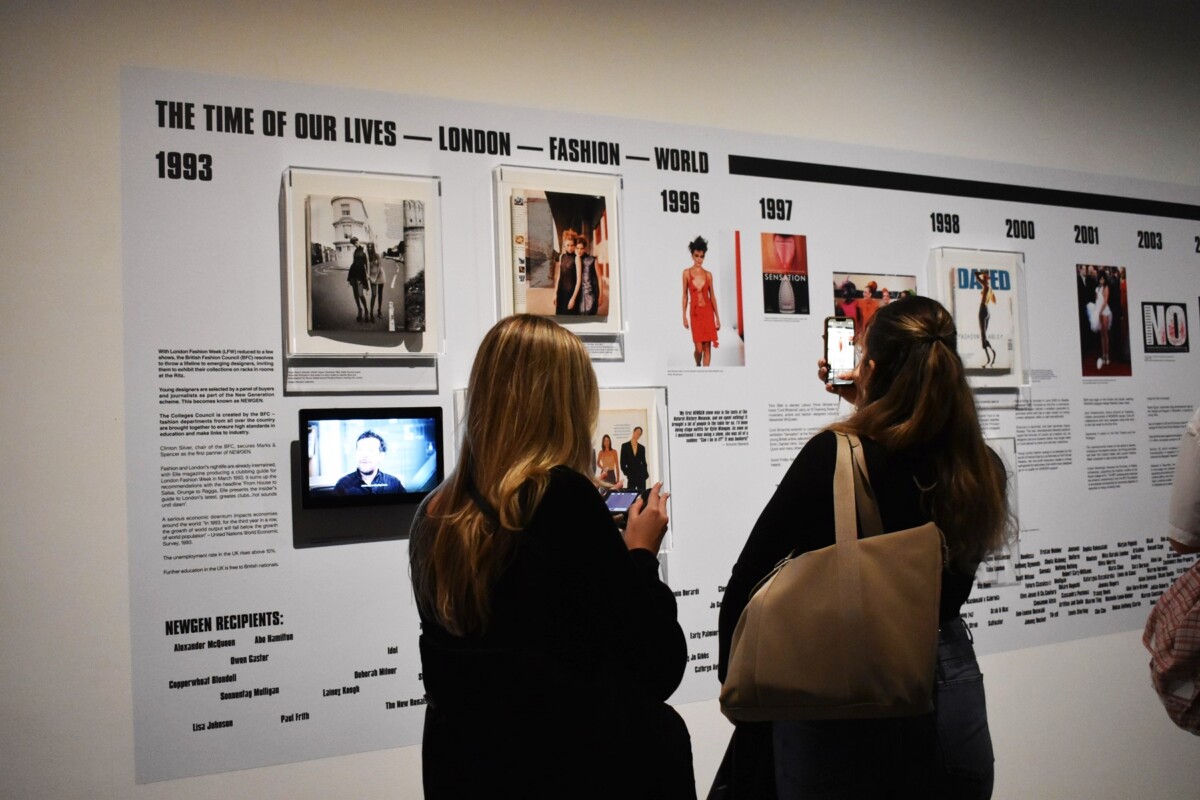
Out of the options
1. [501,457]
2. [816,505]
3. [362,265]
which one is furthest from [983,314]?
[501,457]

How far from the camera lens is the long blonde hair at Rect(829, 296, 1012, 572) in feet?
6.98

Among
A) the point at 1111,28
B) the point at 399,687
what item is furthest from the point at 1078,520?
the point at 399,687

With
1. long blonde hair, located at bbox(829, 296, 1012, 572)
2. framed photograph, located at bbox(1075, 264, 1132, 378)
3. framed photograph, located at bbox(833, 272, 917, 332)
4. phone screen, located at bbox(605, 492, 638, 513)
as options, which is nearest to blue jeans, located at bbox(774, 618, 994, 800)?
long blonde hair, located at bbox(829, 296, 1012, 572)

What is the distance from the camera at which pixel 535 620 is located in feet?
5.90

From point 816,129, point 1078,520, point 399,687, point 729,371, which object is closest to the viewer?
point 399,687

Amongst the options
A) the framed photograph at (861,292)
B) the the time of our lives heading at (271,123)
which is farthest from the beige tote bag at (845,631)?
the the time of our lives heading at (271,123)

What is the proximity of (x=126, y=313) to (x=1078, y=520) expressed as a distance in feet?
13.0

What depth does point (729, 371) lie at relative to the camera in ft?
11.4

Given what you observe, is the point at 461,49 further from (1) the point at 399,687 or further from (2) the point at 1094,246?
(2) the point at 1094,246

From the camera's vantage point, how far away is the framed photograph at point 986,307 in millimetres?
3896

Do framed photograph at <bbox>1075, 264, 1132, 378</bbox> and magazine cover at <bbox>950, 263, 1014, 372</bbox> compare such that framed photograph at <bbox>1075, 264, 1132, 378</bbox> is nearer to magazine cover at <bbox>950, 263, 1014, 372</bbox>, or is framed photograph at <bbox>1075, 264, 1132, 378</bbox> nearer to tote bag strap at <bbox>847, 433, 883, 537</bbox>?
magazine cover at <bbox>950, 263, 1014, 372</bbox>

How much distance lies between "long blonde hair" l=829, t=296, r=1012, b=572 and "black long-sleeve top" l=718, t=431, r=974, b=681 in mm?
39

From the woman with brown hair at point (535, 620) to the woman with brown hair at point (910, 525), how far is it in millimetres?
333

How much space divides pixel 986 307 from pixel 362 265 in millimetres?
2652
